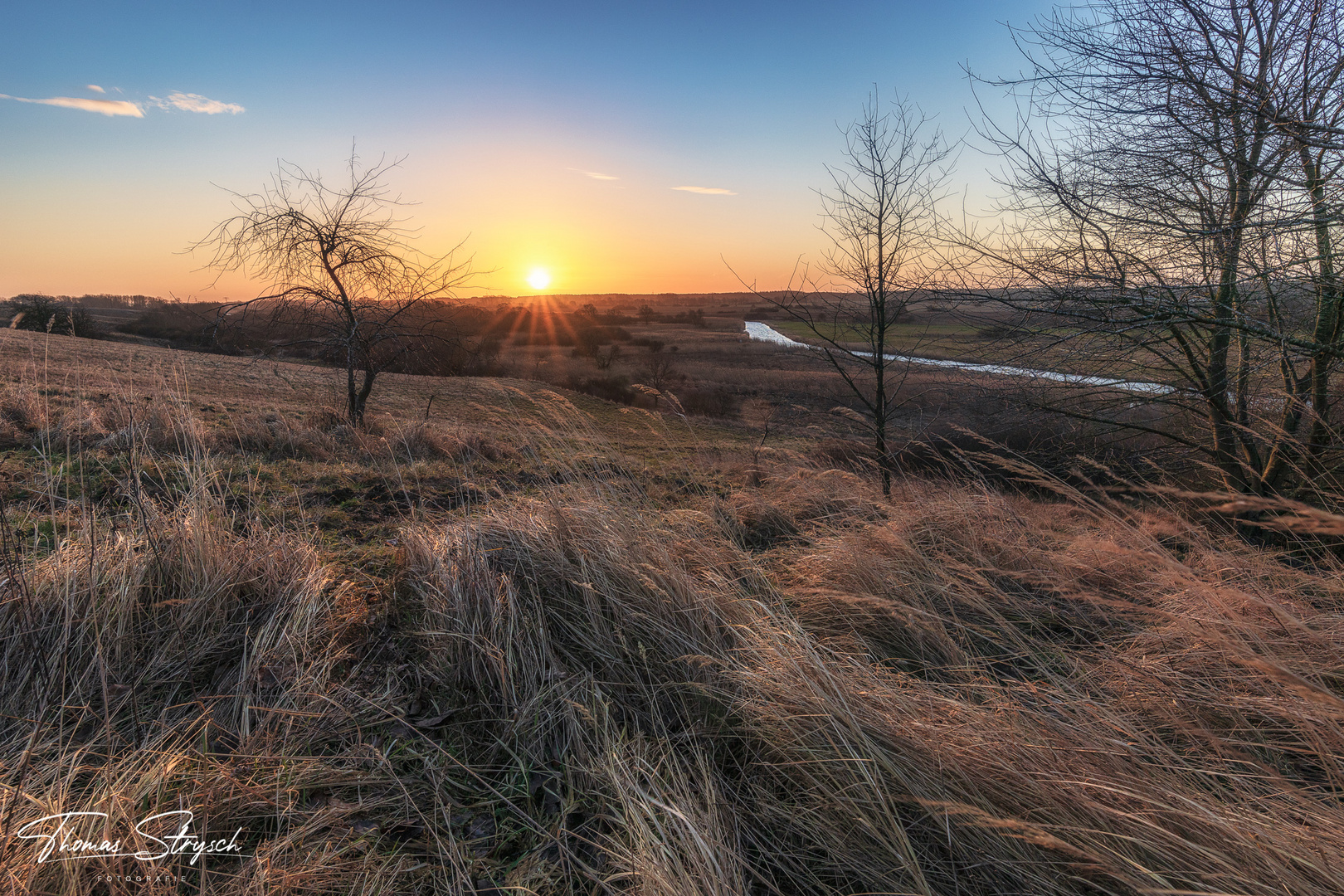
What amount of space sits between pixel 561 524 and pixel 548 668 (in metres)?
0.95

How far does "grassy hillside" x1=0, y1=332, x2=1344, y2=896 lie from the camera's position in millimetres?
1620

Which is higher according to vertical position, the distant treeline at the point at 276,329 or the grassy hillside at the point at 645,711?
the distant treeline at the point at 276,329

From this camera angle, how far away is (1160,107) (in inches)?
192

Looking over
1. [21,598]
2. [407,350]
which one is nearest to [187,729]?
[21,598]

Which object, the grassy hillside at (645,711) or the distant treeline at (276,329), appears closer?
the grassy hillside at (645,711)

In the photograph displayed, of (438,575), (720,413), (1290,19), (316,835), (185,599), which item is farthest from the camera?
(720,413)

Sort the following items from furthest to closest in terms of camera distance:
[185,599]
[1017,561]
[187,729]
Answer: [1017,561] → [185,599] → [187,729]

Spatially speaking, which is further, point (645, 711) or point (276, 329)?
point (276, 329)

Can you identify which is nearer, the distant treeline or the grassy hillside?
the grassy hillside

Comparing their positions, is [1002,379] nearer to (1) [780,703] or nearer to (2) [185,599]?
(1) [780,703]

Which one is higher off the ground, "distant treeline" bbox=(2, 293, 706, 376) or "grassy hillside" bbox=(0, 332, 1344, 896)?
"distant treeline" bbox=(2, 293, 706, 376)

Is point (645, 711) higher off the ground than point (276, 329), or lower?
lower

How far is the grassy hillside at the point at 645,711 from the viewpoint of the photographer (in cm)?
162

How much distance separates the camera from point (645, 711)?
2451 mm
